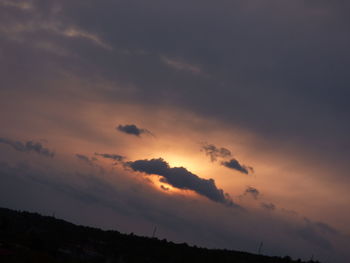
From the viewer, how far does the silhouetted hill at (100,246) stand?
78562 millimetres

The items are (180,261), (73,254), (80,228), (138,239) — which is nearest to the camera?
(73,254)

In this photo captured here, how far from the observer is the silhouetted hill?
78.6m

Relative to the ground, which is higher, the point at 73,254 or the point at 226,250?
the point at 226,250

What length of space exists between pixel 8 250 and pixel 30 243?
15.2 meters

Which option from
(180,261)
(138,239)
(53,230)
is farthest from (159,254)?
(53,230)

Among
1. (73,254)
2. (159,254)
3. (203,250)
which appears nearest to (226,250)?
(203,250)

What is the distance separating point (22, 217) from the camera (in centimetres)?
12412

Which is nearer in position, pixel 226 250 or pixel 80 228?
pixel 226 250

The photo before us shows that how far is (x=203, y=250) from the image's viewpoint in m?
103

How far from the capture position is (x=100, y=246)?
10025 centimetres

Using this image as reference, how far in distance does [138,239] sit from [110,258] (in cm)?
2320

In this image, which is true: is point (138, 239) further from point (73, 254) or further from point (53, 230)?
point (73, 254)

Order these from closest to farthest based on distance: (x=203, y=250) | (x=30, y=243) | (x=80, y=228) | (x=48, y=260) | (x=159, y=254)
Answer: (x=48, y=260)
(x=30, y=243)
(x=159, y=254)
(x=203, y=250)
(x=80, y=228)

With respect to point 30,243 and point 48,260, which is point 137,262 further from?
point 48,260
